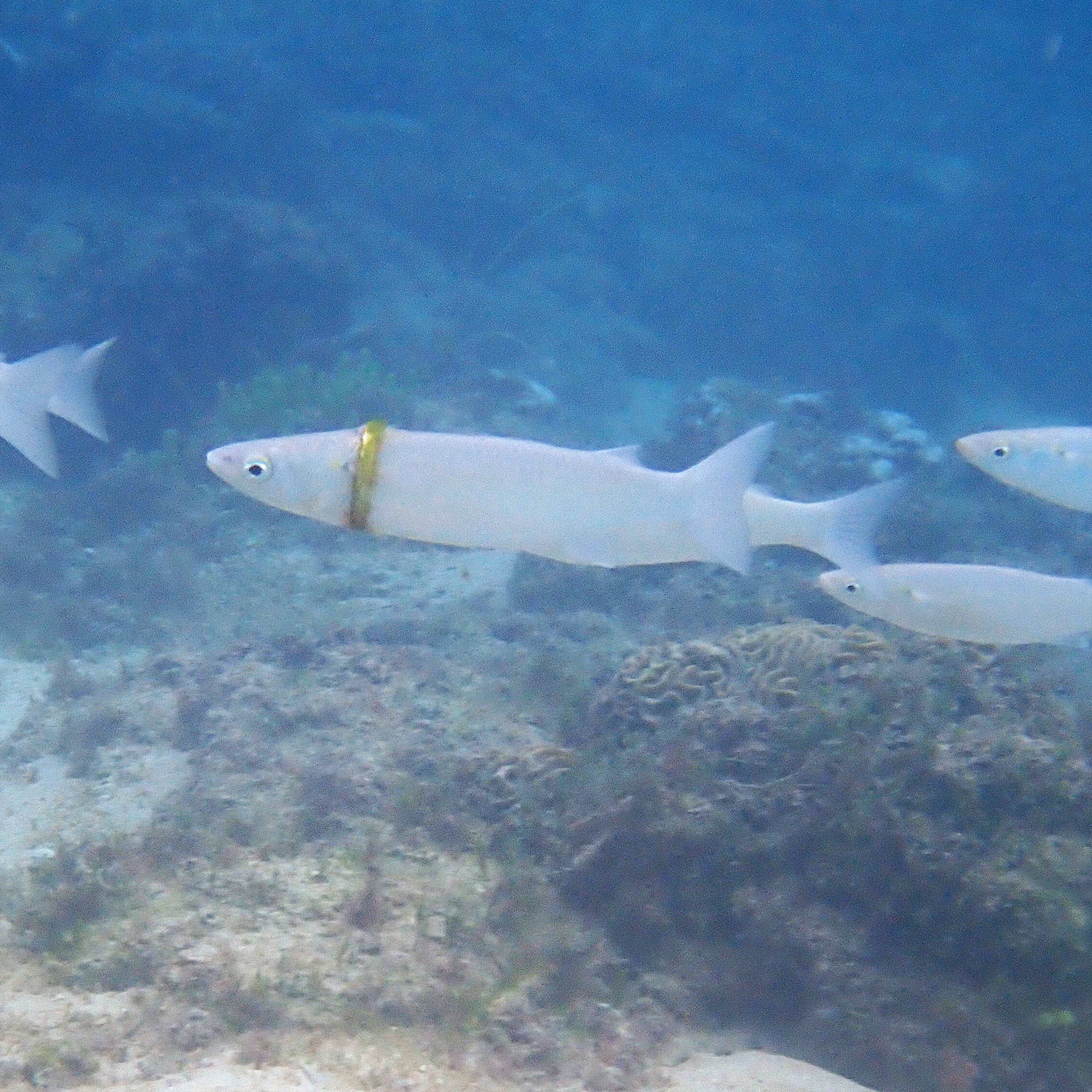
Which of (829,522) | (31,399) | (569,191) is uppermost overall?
(569,191)

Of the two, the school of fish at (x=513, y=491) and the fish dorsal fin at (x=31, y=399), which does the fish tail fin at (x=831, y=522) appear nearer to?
the school of fish at (x=513, y=491)

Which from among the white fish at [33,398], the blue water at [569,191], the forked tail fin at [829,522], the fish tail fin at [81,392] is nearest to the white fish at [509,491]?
the forked tail fin at [829,522]

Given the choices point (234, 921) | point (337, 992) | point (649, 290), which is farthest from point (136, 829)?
point (649, 290)

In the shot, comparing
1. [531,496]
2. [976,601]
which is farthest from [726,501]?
[976,601]

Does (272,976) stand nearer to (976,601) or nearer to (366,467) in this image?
(366,467)

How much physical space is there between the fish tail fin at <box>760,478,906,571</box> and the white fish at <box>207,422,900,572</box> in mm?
638

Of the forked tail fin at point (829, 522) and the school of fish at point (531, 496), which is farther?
the forked tail fin at point (829, 522)

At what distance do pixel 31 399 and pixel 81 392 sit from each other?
1.57 feet

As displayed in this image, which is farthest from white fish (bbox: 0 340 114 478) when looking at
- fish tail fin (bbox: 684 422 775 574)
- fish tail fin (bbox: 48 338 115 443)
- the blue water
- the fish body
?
the blue water

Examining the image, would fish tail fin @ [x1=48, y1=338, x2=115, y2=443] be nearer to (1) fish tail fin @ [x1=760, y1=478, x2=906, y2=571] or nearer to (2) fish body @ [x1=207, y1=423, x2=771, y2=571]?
(2) fish body @ [x1=207, y1=423, x2=771, y2=571]

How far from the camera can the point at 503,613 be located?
10211mm

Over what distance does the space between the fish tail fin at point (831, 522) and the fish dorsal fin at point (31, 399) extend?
3.46m

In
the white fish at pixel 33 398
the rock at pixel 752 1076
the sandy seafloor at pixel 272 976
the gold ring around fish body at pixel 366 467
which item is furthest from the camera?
the white fish at pixel 33 398

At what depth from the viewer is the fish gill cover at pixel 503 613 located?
13.7 ft
